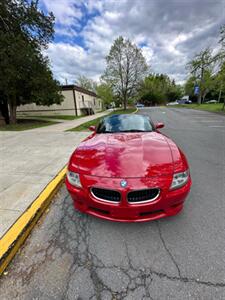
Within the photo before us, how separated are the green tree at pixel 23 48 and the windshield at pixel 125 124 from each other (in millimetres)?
8786

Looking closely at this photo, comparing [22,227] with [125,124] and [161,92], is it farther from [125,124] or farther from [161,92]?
[161,92]

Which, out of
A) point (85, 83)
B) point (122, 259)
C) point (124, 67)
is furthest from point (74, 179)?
point (85, 83)

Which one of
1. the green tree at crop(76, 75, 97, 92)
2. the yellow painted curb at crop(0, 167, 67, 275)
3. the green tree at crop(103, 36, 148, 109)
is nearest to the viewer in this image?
the yellow painted curb at crop(0, 167, 67, 275)

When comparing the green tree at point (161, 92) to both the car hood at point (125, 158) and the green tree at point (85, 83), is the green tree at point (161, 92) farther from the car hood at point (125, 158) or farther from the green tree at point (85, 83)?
the car hood at point (125, 158)

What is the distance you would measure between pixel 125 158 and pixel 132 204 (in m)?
0.61

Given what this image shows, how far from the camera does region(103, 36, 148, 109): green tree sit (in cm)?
2625

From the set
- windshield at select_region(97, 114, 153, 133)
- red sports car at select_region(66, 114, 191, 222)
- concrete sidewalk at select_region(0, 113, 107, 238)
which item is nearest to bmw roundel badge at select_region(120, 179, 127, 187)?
red sports car at select_region(66, 114, 191, 222)

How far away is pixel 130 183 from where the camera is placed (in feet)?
5.98

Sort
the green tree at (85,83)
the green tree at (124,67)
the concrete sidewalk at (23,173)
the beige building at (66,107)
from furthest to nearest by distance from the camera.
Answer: the green tree at (85,83)
the green tree at (124,67)
the beige building at (66,107)
the concrete sidewalk at (23,173)

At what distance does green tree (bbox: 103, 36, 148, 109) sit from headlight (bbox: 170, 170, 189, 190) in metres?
28.5

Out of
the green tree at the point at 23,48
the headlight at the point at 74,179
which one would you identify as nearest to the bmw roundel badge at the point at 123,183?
the headlight at the point at 74,179

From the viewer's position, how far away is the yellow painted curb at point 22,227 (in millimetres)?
1762

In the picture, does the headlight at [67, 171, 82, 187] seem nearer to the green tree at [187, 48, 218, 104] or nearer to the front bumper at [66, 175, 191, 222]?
the front bumper at [66, 175, 191, 222]

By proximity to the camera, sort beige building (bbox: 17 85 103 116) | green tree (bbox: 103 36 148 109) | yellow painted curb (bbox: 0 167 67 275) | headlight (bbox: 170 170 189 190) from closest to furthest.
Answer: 1. yellow painted curb (bbox: 0 167 67 275)
2. headlight (bbox: 170 170 189 190)
3. beige building (bbox: 17 85 103 116)
4. green tree (bbox: 103 36 148 109)
